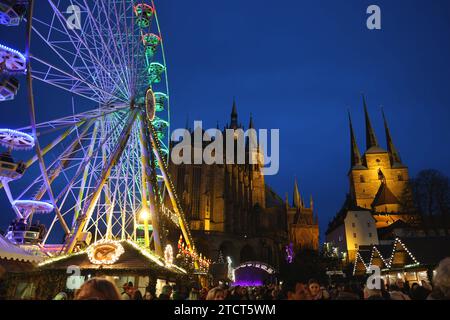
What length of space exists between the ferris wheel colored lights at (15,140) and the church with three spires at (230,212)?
37035mm

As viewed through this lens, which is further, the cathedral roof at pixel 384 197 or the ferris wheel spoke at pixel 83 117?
the cathedral roof at pixel 384 197

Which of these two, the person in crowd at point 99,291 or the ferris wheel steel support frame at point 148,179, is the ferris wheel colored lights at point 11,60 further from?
the person in crowd at point 99,291

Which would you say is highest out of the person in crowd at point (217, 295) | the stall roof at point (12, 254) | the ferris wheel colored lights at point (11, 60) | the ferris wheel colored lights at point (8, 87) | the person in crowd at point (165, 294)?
the ferris wheel colored lights at point (11, 60)

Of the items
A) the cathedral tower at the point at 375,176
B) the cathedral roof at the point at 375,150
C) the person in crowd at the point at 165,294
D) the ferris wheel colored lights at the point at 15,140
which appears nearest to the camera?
the person in crowd at the point at 165,294

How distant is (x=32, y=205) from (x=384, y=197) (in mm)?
70099

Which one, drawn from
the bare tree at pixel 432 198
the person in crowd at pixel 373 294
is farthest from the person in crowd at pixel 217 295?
the bare tree at pixel 432 198

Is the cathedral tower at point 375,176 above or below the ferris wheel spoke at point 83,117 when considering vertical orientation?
above

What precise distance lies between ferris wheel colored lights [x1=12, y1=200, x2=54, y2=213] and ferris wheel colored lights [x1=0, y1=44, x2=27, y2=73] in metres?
10.0

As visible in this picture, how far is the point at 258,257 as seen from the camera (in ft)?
194

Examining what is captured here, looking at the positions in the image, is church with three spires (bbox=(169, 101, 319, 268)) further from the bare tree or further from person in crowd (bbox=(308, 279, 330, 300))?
person in crowd (bbox=(308, 279, 330, 300))

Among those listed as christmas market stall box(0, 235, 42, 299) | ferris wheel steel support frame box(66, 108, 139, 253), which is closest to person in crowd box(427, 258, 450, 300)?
christmas market stall box(0, 235, 42, 299)

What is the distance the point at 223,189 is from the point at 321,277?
85.5 feet

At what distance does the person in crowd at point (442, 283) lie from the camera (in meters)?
3.80

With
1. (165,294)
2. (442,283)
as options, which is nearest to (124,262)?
(165,294)
